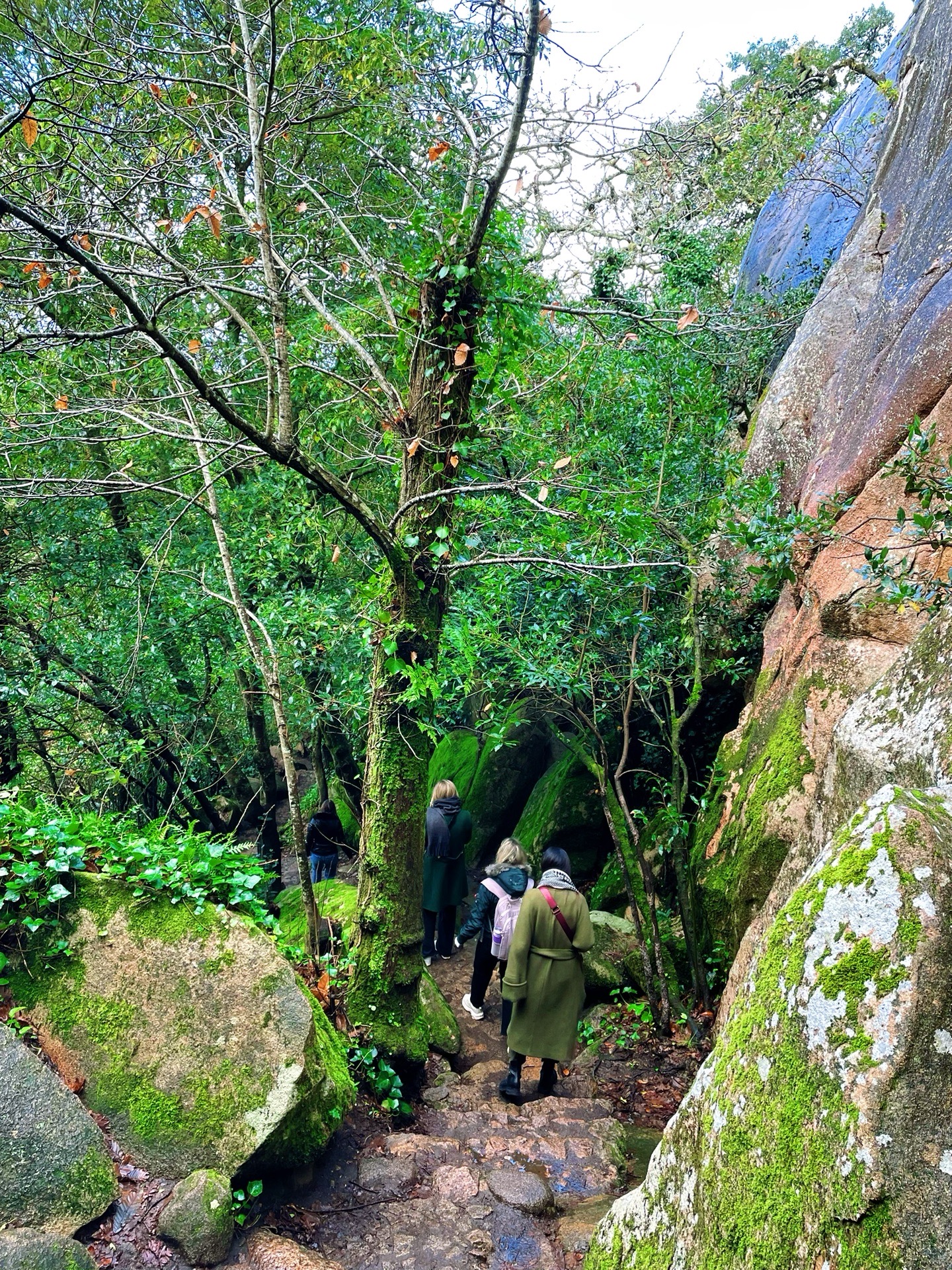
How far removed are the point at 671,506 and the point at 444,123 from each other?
12.6 ft

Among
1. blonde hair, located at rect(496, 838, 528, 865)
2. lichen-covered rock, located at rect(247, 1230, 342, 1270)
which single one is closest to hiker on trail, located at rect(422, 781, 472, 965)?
blonde hair, located at rect(496, 838, 528, 865)

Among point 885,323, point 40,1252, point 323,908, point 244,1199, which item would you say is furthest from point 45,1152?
point 885,323

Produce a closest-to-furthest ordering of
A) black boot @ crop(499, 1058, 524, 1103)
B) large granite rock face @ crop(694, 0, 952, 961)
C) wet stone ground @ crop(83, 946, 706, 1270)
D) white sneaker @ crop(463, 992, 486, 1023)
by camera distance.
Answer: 1. wet stone ground @ crop(83, 946, 706, 1270)
2. large granite rock face @ crop(694, 0, 952, 961)
3. black boot @ crop(499, 1058, 524, 1103)
4. white sneaker @ crop(463, 992, 486, 1023)

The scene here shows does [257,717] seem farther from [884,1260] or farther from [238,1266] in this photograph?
[884,1260]

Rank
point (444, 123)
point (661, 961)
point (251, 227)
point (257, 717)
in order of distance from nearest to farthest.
Result: point (251, 227), point (444, 123), point (661, 961), point (257, 717)

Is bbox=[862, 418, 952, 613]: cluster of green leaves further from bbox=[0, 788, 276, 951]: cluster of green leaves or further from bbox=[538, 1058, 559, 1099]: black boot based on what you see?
bbox=[538, 1058, 559, 1099]: black boot

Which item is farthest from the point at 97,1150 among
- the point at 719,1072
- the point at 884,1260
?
the point at 884,1260

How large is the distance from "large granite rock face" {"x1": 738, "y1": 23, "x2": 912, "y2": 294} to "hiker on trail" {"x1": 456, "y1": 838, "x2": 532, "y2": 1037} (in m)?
11.4

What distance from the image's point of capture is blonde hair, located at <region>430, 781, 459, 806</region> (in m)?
8.79

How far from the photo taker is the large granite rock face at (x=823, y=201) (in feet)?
43.4

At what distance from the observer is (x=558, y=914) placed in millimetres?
5977

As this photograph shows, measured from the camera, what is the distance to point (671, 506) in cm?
764

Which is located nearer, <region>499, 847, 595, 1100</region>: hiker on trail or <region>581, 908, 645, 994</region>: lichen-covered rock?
<region>499, 847, 595, 1100</region>: hiker on trail

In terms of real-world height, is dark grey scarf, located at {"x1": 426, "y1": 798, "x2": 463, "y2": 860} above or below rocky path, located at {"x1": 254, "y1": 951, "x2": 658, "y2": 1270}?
above
